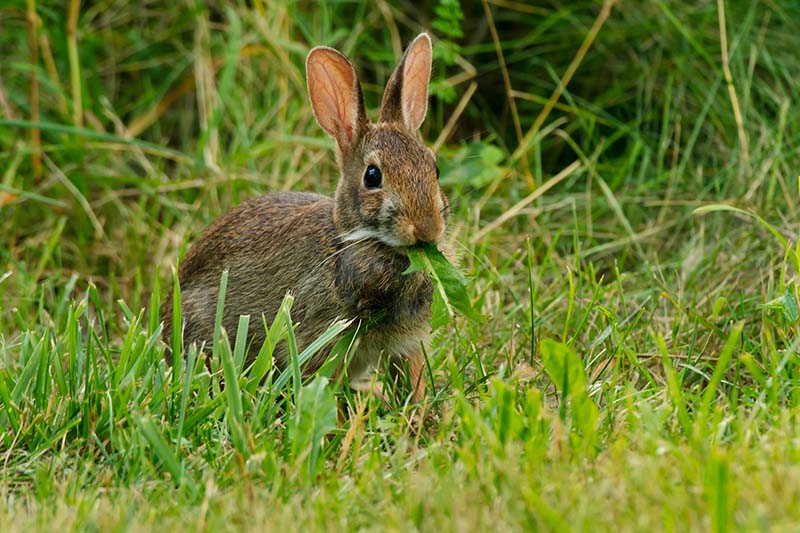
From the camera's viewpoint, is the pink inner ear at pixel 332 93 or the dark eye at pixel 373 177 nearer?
the dark eye at pixel 373 177

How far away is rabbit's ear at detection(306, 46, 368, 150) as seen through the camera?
3.87m

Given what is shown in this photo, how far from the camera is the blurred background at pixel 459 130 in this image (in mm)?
4816

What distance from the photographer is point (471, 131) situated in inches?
238

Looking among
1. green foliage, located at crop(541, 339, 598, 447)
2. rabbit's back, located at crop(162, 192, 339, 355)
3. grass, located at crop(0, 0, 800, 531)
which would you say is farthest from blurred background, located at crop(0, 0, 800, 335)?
green foliage, located at crop(541, 339, 598, 447)

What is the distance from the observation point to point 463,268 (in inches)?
180

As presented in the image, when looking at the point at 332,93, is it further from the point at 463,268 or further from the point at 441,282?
the point at 463,268

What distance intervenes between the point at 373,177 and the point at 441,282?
41cm

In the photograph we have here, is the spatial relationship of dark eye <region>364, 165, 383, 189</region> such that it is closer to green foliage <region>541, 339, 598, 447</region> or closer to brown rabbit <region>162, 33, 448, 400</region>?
brown rabbit <region>162, 33, 448, 400</region>

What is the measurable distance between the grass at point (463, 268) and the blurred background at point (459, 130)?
0.02m

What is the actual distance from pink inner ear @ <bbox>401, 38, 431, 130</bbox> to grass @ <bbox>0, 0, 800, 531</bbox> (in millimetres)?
566

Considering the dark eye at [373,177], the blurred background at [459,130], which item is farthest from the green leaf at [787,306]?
the dark eye at [373,177]

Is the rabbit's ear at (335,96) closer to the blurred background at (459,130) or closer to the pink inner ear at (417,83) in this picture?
the pink inner ear at (417,83)

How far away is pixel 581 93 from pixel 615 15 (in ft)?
1.33

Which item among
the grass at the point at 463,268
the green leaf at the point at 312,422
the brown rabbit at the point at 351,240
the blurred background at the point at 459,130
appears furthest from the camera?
the blurred background at the point at 459,130
